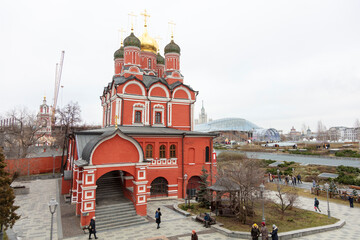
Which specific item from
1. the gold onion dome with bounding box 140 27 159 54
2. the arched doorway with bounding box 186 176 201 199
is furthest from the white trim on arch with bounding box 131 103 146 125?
the gold onion dome with bounding box 140 27 159 54

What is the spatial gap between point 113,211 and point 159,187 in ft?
17.8

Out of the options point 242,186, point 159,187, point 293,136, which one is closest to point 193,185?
point 159,187

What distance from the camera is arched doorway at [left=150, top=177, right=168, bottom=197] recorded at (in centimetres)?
1784

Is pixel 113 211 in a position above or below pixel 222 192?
below

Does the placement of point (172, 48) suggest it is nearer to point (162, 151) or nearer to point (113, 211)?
point (162, 151)

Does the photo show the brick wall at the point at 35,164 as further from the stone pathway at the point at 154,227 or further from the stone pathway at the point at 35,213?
the stone pathway at the point at 154,227

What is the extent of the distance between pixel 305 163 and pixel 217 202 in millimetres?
27242

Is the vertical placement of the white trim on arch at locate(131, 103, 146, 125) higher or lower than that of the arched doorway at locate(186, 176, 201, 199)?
higher

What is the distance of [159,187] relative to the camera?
1805 cm

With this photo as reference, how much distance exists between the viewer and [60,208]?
15.2 metres

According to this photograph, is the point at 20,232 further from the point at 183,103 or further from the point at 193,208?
the point at 183,103

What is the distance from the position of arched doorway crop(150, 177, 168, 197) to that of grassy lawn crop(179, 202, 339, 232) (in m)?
3.38

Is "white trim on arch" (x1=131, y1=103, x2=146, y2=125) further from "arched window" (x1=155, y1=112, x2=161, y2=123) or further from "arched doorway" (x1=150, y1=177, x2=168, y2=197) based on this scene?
"arched doorway" (x1=150, y1=177, x2=168, y2=197)

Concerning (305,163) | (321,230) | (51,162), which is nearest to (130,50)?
(51,162)
